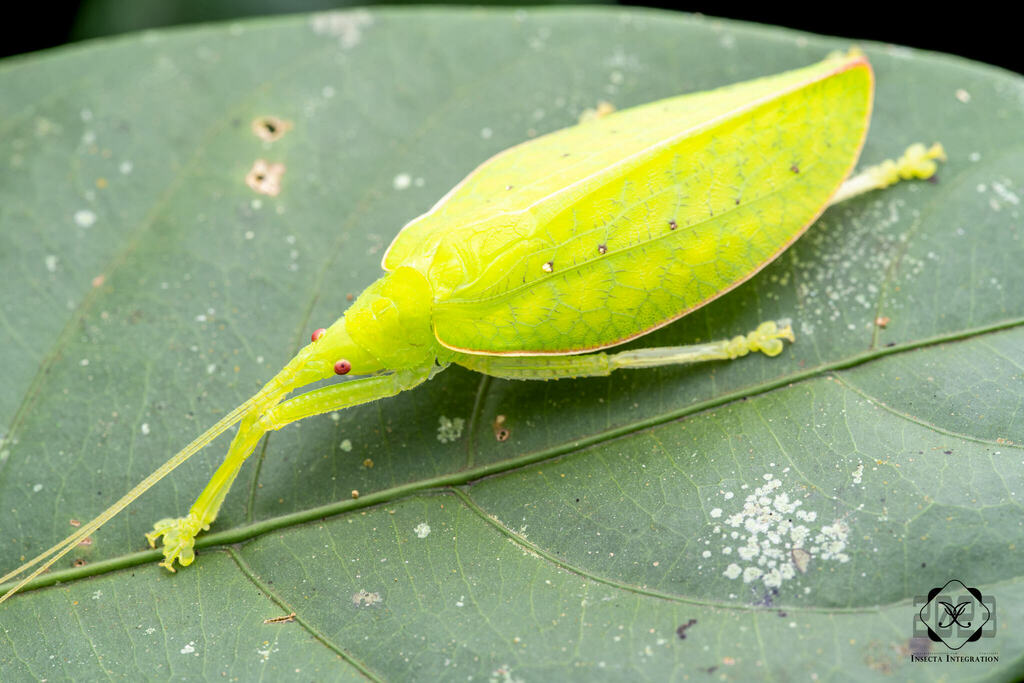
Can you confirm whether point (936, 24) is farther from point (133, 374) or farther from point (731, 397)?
point (133, 374)

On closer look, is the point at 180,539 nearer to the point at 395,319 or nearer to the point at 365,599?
the point at 365,599

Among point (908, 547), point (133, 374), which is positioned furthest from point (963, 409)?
point (133, 374)

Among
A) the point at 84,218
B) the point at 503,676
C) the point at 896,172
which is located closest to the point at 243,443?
the point at 503,676

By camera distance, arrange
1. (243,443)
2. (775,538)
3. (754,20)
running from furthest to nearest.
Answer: (754,20)
(243,443)
(775,538)

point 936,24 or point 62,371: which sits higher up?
point 936,24

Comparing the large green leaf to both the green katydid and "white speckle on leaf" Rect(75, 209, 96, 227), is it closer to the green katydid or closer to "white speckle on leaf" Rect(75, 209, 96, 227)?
"white speckle on leaf" Rect(75, 209, 96, 227)

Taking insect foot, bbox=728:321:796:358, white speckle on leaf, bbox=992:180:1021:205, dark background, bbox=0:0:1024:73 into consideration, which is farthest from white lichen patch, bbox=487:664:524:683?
dark background, bbox=0:0:1024:73

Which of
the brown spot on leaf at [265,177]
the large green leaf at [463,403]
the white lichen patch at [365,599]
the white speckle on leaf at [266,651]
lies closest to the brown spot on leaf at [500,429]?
the large green leaf at [463,403]
